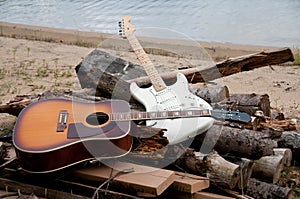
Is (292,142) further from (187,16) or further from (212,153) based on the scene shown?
(187,16)

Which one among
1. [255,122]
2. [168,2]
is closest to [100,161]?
[255,122]

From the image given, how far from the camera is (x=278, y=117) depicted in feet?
14.5

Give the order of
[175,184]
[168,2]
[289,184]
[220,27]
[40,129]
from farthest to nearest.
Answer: [168,2], [220,27], [289,184], [40,129], [175,184]

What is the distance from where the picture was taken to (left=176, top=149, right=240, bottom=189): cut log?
10.0ft

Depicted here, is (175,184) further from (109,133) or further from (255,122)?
(255,122)

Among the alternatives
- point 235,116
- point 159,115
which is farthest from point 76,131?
point 235,116

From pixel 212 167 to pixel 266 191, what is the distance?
442 millimetres

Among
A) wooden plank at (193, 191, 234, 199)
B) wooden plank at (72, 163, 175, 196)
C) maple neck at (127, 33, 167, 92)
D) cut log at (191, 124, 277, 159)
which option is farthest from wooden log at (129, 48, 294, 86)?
wooden plank at (193, 191, 234, 199)

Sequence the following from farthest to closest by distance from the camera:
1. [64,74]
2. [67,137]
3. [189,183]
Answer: [64,74] → [67,137] → [189,183]

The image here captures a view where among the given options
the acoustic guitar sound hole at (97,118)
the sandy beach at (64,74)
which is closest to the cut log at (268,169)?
the acoustic guitar sound hole at (97,118)

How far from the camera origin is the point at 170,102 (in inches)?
146

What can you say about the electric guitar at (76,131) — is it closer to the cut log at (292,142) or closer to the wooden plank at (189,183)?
the wooden plank at (189,183)

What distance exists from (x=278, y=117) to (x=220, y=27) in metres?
10.2

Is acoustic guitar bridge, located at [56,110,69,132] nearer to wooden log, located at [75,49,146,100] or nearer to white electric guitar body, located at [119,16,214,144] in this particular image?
white electric guitar body, located at [119,16,214,144]
